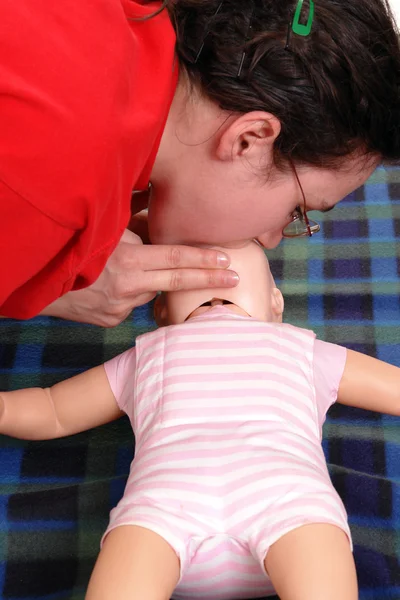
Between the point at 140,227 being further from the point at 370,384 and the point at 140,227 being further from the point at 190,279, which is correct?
the point at 370,384

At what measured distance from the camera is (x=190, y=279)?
→ 48.8 inches

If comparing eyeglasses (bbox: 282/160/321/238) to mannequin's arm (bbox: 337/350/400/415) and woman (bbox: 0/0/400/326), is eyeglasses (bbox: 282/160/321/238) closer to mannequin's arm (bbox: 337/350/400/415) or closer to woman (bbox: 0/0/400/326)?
woman (bbox: 0/0/400/326)

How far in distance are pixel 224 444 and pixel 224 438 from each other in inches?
0.5

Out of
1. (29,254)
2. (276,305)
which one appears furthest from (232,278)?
(29,254)

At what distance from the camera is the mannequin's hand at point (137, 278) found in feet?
4.08

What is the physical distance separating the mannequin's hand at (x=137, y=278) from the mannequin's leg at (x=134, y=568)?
44cm

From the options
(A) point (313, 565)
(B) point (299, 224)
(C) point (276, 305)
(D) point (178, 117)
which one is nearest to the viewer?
(A) point (313, 565)

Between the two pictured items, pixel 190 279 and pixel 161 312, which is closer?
pixel 190 279

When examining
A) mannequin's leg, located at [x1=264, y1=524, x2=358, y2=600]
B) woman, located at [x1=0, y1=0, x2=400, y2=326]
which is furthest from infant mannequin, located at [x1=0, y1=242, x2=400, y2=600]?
woman, located at [x1=0, y1=0, x2=400, y2=326]

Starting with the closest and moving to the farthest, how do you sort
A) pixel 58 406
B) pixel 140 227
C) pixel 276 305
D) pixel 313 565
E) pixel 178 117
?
pixel 313 565
pixel 178 117
pixel 58 406
pixel 276 305
pixel 140 227

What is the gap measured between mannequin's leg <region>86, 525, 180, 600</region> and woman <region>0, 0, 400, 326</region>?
1.19 ft

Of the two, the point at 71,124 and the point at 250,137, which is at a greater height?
the point at 71,124

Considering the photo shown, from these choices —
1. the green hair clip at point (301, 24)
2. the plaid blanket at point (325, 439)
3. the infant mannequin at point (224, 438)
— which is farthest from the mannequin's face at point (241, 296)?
the green hair clip at point (301, 24)

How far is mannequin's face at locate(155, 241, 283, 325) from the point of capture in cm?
127
